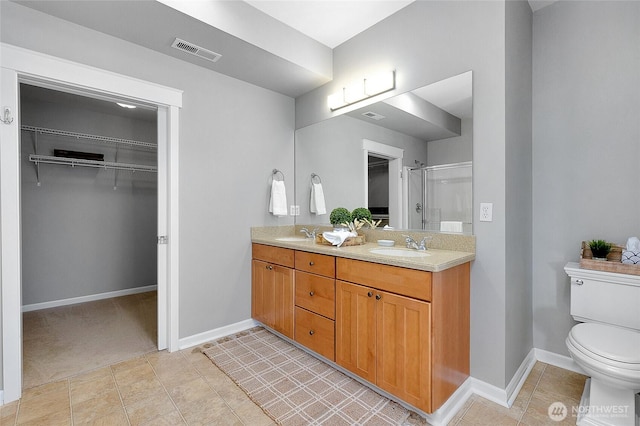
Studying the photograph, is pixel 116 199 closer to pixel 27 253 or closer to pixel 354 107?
pixel 27 253

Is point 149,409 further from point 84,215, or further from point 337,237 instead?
point 84,215

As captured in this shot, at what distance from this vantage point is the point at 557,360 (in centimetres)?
217

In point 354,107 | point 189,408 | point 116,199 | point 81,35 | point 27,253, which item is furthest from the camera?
point 116,199

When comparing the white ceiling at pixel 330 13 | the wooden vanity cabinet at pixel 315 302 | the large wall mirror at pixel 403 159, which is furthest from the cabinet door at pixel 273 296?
the white ceiling at pixel 330 13

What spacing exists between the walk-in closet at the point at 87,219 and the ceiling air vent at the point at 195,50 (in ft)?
4.22

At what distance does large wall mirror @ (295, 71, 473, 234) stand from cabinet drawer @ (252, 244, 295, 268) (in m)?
0.59

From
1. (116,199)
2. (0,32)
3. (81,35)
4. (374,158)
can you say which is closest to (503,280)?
(374,158)

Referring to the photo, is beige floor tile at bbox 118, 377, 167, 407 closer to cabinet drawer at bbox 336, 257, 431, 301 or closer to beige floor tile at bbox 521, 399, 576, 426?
cabinet drawer at bbox 336, 257, 431, 301

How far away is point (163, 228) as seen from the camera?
8.00 feet

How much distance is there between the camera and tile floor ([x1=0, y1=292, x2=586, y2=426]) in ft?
5.39

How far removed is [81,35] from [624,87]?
349 centimetres

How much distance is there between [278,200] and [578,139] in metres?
2.37

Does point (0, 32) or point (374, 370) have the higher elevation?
point (0, 32)

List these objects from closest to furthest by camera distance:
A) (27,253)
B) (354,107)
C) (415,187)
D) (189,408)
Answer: (189,408)
(415,187)
(354,107)
(27,253)
